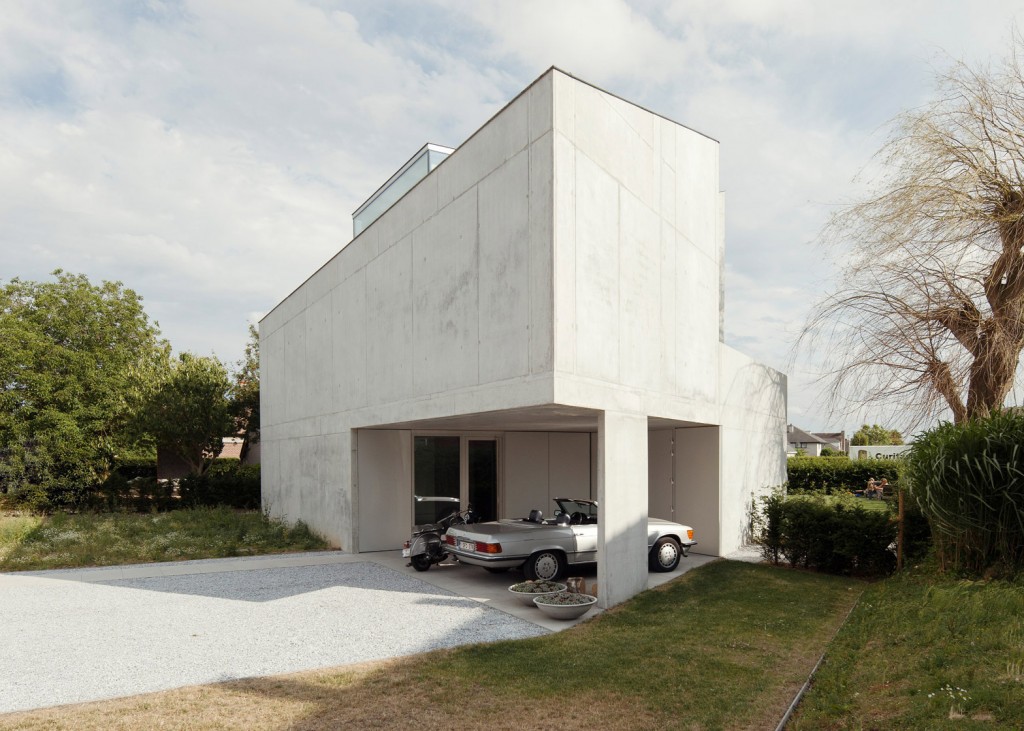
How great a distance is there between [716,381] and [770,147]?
13.5 feet

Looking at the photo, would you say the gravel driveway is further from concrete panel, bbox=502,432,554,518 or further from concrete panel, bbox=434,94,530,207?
concrete panel, bbox=434,94,530,207

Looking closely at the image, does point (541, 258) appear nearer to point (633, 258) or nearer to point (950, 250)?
point (633, 258)

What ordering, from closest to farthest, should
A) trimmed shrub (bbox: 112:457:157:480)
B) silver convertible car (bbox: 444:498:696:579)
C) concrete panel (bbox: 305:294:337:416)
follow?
silver convertible car (bbox: 444:498:696:579), concrete panel (bbox: 305:294:337:416), trimmed shrub (bbox: 112:457:157:480)

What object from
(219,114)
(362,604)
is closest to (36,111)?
(219,114)

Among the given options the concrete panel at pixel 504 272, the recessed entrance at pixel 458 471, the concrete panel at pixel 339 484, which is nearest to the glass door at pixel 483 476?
the recessed entrance at pixel 458 471

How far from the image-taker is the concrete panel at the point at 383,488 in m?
13.3

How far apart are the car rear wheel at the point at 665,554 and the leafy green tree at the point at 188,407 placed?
63.8ft

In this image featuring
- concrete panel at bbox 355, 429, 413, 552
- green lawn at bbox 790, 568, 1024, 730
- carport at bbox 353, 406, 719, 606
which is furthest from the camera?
concrete panel at bbox 355, 429, 413, 552

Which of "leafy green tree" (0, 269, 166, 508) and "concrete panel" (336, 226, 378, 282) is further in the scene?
"leafy green tree" (0, 269, 166, 508)

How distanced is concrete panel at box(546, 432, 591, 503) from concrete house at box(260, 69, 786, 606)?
1.5 inches

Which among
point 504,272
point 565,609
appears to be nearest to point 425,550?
point 565,609

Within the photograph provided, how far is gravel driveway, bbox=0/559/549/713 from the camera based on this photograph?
598cm

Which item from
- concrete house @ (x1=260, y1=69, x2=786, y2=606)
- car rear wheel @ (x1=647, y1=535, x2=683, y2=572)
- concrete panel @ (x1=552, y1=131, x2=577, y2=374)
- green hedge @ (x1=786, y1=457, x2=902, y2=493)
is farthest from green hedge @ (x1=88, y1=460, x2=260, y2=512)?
green hedge @ (x1=786, y1=457, x2=902, y2=493)

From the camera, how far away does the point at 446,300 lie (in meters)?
9.74
